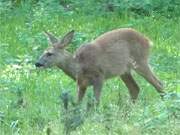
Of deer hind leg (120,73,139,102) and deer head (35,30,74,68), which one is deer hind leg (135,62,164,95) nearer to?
deer hind leg (120,73,139,102)

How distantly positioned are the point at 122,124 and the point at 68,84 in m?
4.10

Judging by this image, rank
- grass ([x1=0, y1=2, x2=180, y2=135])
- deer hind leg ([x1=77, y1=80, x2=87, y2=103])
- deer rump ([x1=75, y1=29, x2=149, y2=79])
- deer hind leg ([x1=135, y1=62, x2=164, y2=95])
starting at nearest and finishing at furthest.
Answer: grass ([x1=0, y1=2, x2=180, y2=135]) → deer hind leg ([x1=77, y1=80, x2=87, y2=103]) → deer rump ([x1=75, y1=29, x2=149, y2=79]) → deer hind leg ([x1=135, y1=62, x2=164, y2=95])

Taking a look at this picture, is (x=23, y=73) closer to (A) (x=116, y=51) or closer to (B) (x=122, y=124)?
(A) (x=116, y=51)

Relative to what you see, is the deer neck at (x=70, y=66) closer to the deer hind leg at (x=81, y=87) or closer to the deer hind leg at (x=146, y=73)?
the deer hind leg at (x=81, y=87)

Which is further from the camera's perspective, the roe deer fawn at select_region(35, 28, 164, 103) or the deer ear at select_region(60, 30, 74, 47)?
the deer ear at select_region(60, 30, 74, 47)

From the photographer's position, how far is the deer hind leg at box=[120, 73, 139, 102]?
1155cm

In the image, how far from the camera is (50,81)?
12062 millimetres

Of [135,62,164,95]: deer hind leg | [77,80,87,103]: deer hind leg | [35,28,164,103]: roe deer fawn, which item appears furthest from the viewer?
[135,62,164,95]: deer hind leg

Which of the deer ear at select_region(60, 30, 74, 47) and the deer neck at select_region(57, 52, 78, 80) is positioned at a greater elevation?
the deer ear at select_region(60, 30, 74, 47)

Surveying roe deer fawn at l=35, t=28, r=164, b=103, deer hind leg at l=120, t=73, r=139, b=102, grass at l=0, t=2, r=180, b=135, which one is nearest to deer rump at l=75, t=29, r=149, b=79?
roe deer fawn at l=35, t=28, r=164, b=103

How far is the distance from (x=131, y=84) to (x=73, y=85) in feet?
2.85

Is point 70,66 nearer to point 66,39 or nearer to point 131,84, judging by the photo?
point 66,39

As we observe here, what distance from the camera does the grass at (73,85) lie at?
8.23 meters

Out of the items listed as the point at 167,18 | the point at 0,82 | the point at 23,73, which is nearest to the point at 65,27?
the point at 167,18
